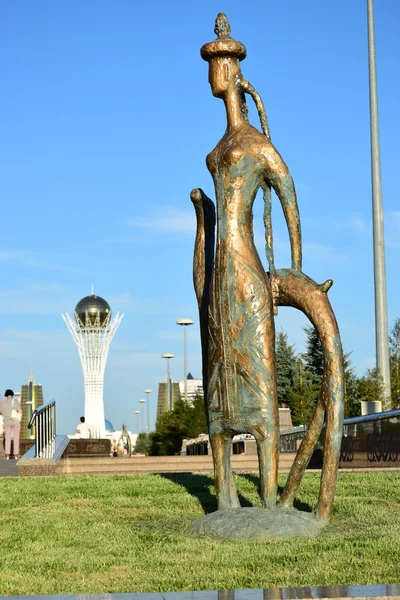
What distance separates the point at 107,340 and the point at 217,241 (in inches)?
3016

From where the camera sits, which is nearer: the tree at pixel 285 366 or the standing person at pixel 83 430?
the standing person at pixel 83 430

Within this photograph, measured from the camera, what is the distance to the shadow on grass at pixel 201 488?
10.0 m

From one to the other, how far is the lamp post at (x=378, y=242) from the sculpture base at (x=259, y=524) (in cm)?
1951

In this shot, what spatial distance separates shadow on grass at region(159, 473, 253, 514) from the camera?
10.0 metres

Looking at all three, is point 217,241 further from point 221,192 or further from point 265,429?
point 265,429

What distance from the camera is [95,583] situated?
6363 millimetres

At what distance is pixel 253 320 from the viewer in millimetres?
8375

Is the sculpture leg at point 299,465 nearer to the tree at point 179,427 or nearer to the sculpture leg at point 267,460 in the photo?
the sculpture leg at point 267,460

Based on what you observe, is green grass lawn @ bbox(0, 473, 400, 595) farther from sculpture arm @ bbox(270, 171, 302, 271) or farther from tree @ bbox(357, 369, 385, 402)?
tree @ bbox(357, 369, 385, 402)

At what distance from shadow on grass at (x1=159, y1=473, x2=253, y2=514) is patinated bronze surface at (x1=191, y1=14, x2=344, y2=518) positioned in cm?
129

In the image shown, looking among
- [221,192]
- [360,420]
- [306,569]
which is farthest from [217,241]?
[360,420]

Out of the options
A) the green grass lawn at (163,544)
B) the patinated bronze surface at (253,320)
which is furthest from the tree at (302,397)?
the patinated bronze surface at (253,320)

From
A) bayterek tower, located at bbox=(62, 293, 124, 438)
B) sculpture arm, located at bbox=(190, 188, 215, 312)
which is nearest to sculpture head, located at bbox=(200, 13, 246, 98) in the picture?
sculpture arm, located at bbox=(190, 188, 215, 312)

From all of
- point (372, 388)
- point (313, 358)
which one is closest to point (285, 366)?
point (313, 358)
